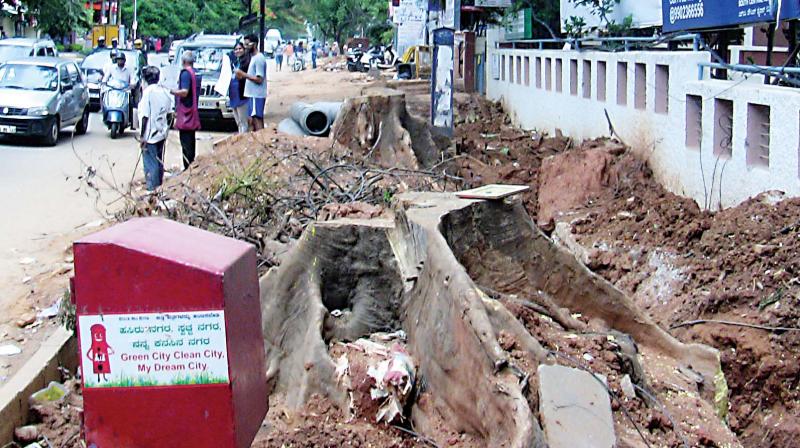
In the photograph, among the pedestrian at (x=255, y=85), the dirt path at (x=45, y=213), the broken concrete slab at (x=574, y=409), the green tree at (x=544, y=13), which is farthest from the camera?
the green tree at (x=544, y=13)

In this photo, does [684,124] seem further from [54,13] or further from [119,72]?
[54,13]

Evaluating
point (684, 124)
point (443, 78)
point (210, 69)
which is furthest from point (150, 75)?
point (210, 69)

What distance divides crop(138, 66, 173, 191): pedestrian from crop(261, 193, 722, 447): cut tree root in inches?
292

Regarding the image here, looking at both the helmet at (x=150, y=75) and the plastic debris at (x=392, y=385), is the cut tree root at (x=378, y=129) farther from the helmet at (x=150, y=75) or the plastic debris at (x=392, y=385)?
the plastic debris at (x=392, y=385)

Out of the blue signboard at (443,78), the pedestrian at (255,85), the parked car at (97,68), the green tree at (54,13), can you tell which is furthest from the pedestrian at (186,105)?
the green tree at (54,13)

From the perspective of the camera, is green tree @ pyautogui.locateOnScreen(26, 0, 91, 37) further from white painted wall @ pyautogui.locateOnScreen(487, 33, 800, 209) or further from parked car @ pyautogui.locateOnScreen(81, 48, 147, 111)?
white painted wall @ pyautogui.locateOnScreen(487, 33, 800, 209)

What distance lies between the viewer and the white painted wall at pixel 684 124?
8.66 metres

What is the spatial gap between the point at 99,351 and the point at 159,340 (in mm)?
224

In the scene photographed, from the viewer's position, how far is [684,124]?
35.8 feet

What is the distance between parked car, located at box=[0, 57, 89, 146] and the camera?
20.1m

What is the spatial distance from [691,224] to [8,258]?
21.1 ft

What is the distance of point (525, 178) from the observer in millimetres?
14180

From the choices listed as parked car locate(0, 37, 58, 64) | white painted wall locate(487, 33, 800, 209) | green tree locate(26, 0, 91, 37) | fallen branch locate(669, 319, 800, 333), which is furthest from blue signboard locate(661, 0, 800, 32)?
green tree locate(26, 0, 91, 37)

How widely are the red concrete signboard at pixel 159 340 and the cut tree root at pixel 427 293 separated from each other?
4.81 ft
